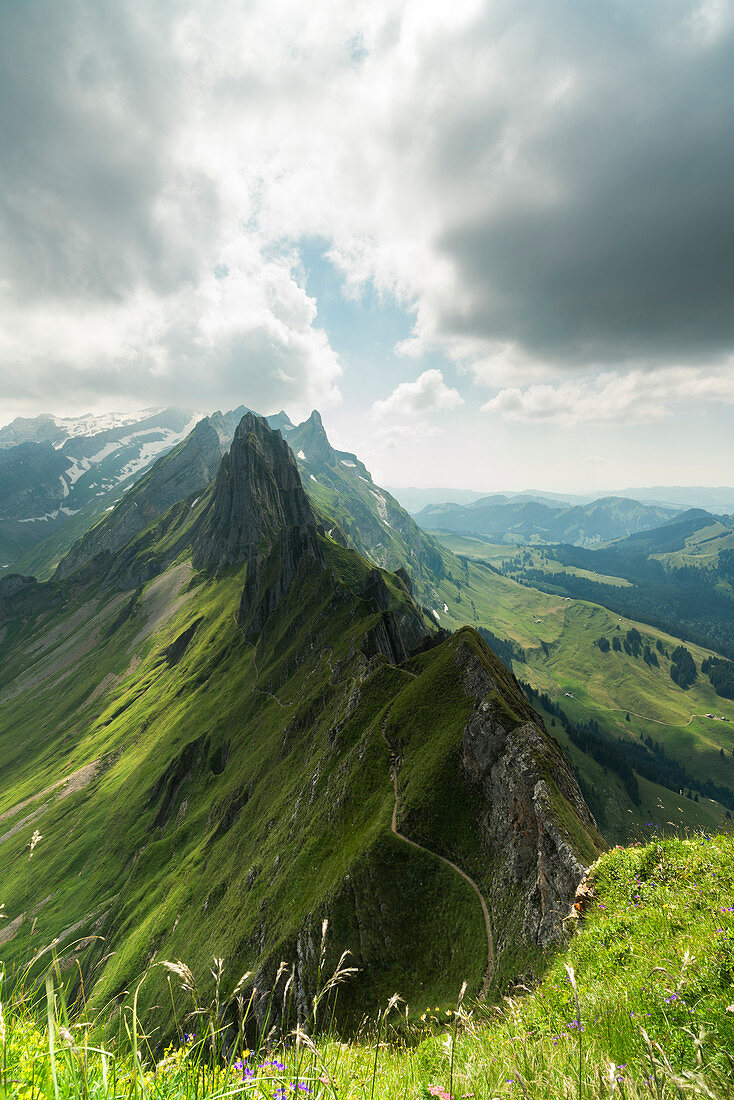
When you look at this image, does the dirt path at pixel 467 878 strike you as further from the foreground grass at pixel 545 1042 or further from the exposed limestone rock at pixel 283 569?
the exposed limestone rock at pixel 283 569

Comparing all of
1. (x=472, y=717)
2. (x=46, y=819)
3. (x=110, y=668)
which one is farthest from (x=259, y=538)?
(x=472, y=717)

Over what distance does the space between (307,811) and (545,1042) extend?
52096mm

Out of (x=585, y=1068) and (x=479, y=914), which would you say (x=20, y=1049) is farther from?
(x=479, y=914)

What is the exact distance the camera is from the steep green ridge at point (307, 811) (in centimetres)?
3419

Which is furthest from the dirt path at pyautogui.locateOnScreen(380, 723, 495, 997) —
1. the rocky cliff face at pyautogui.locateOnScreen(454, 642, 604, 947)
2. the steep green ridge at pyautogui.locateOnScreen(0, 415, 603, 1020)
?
the rocky cliff face at pyautogui.locateOnScreen(454, 642, 604, 947)

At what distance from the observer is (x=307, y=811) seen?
56156mm

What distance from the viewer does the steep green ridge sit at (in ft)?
→ 112

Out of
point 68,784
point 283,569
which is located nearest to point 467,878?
point 283,569

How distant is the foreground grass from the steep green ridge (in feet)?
5.68

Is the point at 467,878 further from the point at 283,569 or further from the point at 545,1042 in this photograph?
the point at 283,569

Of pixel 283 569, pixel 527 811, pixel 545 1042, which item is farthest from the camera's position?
pixel 283 569

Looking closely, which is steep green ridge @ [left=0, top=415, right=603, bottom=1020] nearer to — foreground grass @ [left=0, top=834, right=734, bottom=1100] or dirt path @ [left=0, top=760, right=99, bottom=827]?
dirt path @ [left=0, top=760, right=99, bottom=827]

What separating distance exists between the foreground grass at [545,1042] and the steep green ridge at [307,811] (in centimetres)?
173

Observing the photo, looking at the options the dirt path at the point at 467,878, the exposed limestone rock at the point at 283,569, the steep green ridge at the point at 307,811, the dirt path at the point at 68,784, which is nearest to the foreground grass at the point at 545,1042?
the steep green ridge at the point at 307,811
